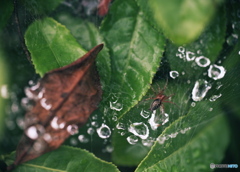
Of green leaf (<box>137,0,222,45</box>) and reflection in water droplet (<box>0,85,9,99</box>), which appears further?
reflection in water droplet (<box>0,85,9,99</box>)

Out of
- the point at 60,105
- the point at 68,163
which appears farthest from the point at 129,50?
the point at 68,163

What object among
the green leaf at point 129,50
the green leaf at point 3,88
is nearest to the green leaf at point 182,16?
the green leaf at point 129,50

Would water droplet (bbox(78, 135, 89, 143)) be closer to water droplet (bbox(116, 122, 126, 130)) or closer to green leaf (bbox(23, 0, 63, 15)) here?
water droplet (bbox(116, 122, 126, 130))

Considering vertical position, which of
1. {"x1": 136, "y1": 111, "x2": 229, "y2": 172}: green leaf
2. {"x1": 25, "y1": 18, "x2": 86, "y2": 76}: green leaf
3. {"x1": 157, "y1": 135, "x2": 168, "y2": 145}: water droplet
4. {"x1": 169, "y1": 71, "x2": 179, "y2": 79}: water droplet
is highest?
{"x1": 25, "y1": 18, "x2": 86, "y2": 76}: green leaf

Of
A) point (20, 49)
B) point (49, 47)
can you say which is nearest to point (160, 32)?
point (49, 47)

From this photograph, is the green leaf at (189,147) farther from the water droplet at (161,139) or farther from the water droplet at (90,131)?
the water droplet at (90,131)

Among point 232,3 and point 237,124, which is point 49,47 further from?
point 237,124

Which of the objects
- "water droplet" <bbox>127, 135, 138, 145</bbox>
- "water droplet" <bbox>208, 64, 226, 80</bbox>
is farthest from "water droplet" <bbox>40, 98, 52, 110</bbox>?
"water droplet" <bbox>208, 64, 226, 80</bbox>
